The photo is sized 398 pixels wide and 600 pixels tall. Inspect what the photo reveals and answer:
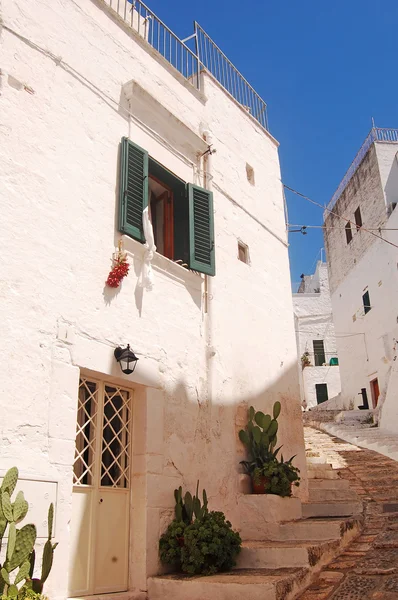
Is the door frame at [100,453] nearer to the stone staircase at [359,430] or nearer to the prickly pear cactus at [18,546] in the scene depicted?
the prickly pear cactus at [18,546]

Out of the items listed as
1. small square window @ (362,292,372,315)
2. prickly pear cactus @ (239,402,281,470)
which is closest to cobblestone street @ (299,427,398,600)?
prickly pear cactus @ (239,402,281,470)

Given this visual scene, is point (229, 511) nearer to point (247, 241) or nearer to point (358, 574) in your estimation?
point (358, 574)

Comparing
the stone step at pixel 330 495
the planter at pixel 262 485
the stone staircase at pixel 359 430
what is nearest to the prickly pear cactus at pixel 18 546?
the planter at pixel 262 485

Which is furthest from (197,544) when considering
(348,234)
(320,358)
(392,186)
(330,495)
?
(320,358)

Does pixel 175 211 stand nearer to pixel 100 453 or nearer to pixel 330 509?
pixel 100 453

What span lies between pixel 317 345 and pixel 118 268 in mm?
26266

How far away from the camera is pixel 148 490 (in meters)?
5.77

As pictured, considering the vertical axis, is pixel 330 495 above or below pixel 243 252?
below

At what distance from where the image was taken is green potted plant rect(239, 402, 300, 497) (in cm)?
723

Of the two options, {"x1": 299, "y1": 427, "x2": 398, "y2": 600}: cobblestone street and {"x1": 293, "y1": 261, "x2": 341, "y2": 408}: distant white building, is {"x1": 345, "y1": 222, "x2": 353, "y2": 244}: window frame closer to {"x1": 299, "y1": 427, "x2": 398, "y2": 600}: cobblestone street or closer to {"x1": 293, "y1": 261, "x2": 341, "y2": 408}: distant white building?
{"x1": 293, "y1": 261, "x2": 341, "y2": 408}: distant white building

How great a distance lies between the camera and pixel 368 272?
68.7 ft

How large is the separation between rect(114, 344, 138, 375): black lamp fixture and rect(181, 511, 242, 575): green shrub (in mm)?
1754

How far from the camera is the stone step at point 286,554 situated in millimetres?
5688

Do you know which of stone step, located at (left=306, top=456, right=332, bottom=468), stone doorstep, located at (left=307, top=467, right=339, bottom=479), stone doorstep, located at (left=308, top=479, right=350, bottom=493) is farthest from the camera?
stone step, located at (left=306, top=456, right=332, bottom=468)
